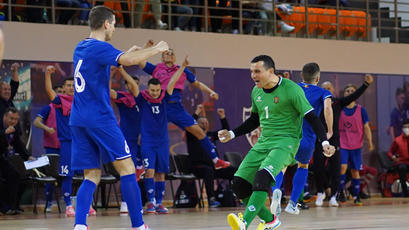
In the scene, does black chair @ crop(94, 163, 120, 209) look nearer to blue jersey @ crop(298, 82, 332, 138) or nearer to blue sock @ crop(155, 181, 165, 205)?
blue sock @ crop(155, 181, 165, 205)

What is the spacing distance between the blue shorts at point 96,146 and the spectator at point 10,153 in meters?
5.91

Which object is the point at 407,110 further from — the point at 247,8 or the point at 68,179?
the point at 68,179

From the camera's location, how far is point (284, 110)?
720 centimetres

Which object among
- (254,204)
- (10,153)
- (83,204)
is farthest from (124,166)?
(10,153)

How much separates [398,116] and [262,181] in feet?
39.3

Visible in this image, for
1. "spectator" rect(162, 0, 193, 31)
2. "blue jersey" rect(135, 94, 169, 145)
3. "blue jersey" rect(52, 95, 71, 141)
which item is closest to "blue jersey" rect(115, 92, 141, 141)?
"blue jersey" rect(135, 94, 169, 145)

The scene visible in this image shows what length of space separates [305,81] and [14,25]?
6021 mm

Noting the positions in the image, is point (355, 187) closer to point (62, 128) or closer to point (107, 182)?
point (107, 182)

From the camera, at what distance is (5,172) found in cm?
1251

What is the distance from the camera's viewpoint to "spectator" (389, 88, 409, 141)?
17.9 meters

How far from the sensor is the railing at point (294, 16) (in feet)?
48.8

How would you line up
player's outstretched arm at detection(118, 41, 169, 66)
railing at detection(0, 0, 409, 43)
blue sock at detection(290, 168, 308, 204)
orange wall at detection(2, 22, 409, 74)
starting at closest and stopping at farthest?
1. player's outstretched arm at detection(118, 41, 169, 66)
2. blue sock at detection(290, 168, 308, 204)
3. orange wall at detection(2, 22, 409, 74)
4. railing at detection(0, 0, 409, 43)

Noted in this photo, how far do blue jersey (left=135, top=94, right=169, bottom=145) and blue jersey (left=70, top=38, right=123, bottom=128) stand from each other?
5.10m

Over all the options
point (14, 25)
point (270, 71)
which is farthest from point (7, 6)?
point (270, 71)
